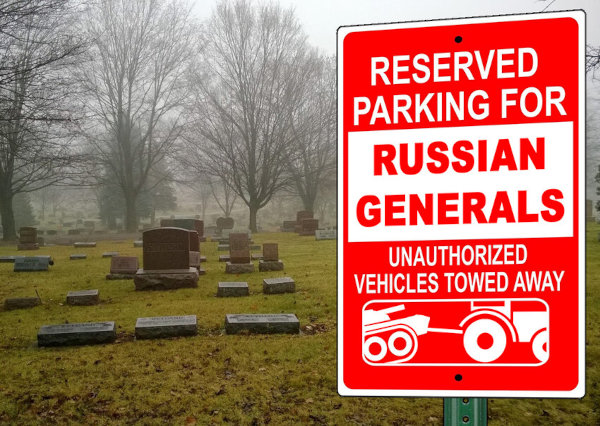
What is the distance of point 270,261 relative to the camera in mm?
14672

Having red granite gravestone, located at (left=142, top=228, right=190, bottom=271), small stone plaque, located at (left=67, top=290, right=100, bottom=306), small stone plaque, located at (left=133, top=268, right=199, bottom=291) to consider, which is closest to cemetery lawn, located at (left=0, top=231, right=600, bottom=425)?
small stone plaque, located at (left=67, top=290, right=100, bottom=306)

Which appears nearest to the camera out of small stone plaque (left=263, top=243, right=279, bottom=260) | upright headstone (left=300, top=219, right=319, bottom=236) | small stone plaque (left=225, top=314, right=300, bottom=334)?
small stone plaque (left=225, top=314, right=300, bottom=334)

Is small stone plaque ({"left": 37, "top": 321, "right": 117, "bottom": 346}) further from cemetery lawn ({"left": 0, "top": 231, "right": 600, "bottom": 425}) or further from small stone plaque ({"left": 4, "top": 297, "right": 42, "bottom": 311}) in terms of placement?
small stone plaque ({"left": 4, "top": 297, "right": 42, "bottom": 311})

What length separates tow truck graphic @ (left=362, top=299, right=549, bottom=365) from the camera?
4.13ft

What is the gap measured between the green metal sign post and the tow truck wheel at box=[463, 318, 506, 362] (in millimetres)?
119

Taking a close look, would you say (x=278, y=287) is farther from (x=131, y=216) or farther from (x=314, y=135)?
(x=131, y=216)

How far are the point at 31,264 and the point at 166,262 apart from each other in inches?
232

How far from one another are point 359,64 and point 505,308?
28.6 inches

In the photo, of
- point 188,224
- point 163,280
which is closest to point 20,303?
point 163,280

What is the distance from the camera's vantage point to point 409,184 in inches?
49.4

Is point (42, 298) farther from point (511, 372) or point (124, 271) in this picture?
point (511, 372)

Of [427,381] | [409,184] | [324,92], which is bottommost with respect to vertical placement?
[427,381]

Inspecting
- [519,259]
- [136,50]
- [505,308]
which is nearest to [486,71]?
[519,259]

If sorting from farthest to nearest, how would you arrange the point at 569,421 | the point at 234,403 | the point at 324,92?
1. the point at 324,92
2. the point at 234,403
3. the point at 569,421
